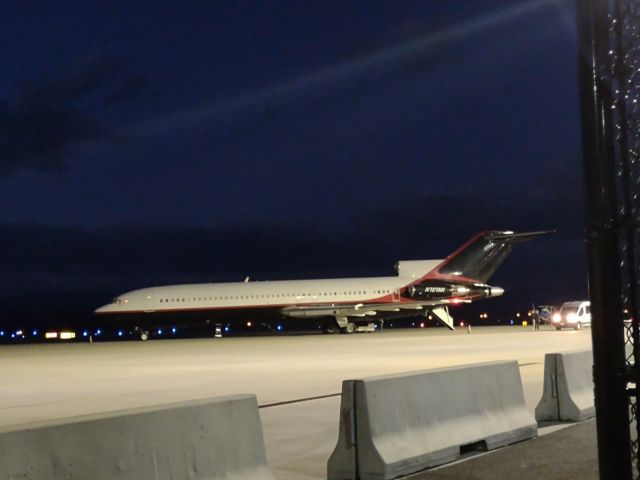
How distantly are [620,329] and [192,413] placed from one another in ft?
9.58

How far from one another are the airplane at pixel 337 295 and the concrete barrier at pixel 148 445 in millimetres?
39988

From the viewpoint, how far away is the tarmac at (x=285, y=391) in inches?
311

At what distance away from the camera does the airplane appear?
151ft

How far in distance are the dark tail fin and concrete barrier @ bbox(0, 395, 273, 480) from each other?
40655 millimetres

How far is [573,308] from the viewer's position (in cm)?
4591

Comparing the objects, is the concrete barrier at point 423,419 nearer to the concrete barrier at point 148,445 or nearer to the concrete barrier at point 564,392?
the concrete barrier at point 564,392

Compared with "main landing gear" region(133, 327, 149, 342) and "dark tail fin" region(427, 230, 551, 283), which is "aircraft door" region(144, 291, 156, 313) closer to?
"main landing gear" region(133, 327, 149, 342)

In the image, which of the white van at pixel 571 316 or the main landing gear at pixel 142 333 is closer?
Answer: the white van at pixel 571 316

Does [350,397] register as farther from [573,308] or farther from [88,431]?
[573,308]

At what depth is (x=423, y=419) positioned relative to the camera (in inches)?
314

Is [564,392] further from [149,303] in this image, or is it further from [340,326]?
[149,303]

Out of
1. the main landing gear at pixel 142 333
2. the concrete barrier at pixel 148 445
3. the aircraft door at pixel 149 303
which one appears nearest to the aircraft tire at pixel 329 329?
the aircraft door at pixel 149 303

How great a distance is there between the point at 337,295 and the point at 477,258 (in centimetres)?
808

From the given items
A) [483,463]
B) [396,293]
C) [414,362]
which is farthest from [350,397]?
[396,293]
